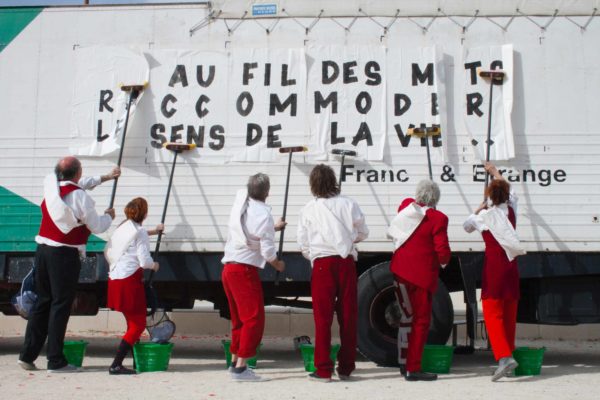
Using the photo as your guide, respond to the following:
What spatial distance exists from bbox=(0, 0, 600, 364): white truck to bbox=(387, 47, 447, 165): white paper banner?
0.01m

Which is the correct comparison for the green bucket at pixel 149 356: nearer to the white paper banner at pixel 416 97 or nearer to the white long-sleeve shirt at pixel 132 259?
the white long-sleeve shirt at pixel 132 259

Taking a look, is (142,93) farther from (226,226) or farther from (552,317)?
(552,317)

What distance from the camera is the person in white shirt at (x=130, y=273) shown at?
628cm

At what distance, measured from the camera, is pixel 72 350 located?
6.65 metres

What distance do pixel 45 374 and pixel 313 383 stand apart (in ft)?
7.21

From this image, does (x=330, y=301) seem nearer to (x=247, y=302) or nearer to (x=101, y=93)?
(x=247, y=302)

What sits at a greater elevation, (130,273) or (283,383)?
(130,273)

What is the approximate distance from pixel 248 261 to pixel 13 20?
3.44 meters

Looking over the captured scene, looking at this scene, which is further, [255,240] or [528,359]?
[528,359]

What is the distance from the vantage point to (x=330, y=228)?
595 centimetres

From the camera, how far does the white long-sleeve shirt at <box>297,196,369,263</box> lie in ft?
19.5

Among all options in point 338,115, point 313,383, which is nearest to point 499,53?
point 338,115

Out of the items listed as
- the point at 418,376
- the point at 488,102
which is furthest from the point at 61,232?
the point at 488,102

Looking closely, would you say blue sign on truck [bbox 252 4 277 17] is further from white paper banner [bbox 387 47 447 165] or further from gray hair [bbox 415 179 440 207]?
gray hair [bbox 415 179 440 207]
